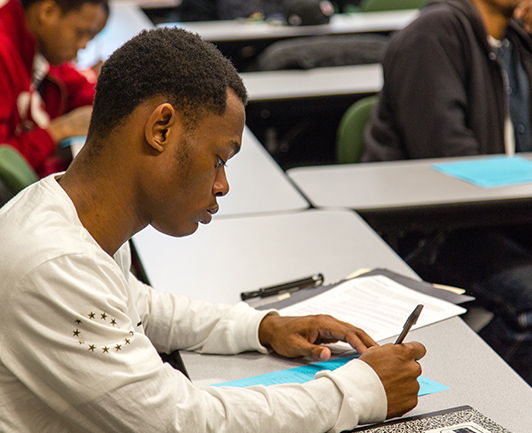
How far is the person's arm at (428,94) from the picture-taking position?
2.33 meters

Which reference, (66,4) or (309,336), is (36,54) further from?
(309,336)

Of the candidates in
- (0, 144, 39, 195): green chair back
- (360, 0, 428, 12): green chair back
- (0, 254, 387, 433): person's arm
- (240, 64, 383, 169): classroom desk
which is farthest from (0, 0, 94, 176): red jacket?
(360, 0, 428, 12): green chair back

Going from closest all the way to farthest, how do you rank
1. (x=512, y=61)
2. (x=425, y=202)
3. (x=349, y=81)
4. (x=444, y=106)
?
(x=425, y=202), (x=444, y=106), (x=512, y=61), (x=349, y=81)

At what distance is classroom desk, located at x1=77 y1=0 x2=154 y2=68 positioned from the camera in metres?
3.62

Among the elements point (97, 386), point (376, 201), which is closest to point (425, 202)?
point (376, 201)

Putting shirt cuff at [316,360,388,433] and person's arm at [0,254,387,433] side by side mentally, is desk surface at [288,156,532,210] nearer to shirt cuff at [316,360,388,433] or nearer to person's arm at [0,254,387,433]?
shirt cuff at [316,360,388,433]

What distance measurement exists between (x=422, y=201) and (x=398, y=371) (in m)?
0.96

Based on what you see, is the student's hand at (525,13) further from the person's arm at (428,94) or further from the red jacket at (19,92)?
the red jacket at (19,92)

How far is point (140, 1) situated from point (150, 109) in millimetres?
5736

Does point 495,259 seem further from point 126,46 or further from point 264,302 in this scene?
point 126,46

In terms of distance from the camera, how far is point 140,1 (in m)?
6.19

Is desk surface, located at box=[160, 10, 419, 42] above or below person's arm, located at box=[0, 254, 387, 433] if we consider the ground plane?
below

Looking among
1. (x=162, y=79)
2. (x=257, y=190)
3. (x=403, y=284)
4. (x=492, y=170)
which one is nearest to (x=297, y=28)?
(x=492, y=170)

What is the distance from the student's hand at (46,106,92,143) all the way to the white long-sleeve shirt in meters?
1.55
